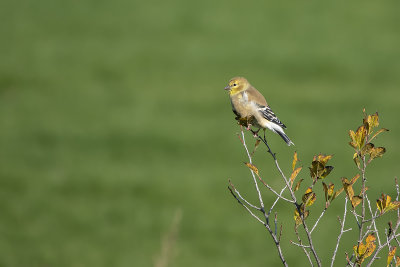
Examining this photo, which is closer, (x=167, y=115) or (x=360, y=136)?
(x=360, y=136)

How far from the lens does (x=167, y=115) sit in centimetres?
1419

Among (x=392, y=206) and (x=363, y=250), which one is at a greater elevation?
(x=392, y=206)

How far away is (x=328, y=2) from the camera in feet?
57.8

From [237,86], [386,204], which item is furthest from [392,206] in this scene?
[237,86]

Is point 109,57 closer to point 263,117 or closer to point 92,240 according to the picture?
point 92,240

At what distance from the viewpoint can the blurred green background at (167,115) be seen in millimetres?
11492

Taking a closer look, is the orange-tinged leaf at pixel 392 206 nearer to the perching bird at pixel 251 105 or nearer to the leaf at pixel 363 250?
the leaf at pixel 363 250

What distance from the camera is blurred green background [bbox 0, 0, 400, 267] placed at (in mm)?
11492

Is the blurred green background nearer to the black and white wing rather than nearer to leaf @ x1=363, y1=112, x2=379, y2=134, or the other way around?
the black and white wing

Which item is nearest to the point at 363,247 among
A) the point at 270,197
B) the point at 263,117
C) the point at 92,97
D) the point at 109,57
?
the point at 263,117

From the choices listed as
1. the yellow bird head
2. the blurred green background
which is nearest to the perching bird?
the yellow bird head

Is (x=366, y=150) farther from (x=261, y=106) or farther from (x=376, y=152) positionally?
(x=261, y=106)

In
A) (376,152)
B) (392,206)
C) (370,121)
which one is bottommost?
(392,206)

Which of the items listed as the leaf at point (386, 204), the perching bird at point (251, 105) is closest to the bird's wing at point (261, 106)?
the perching bird at point (251, 105)
